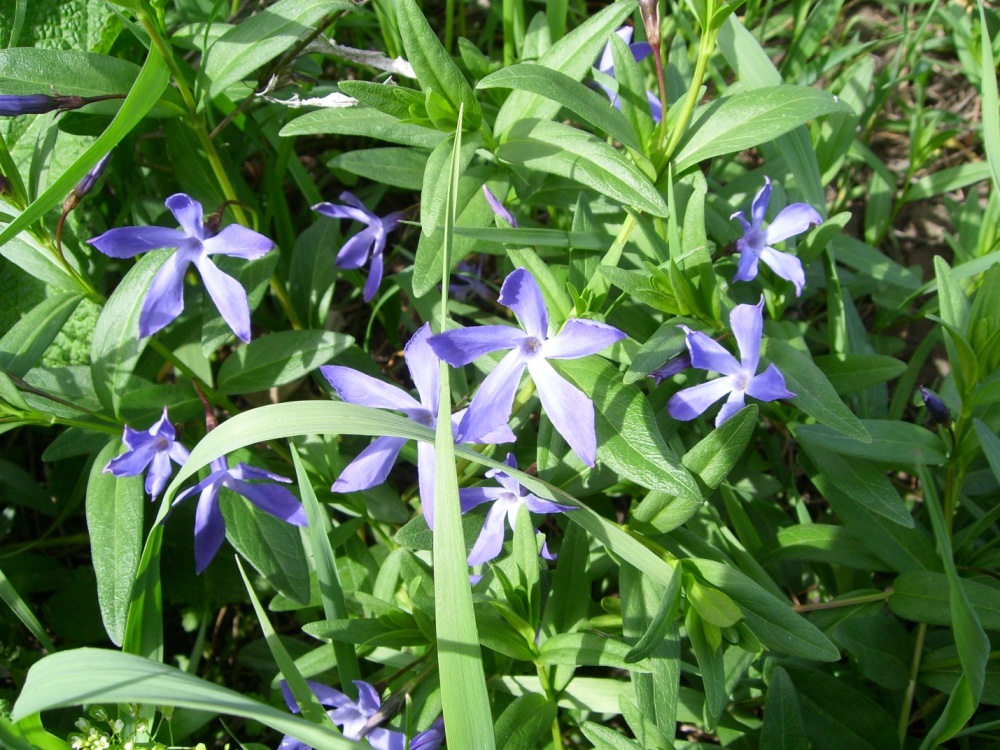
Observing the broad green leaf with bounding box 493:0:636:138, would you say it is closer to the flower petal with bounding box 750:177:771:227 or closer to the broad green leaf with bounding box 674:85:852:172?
the broad green leaf with bounding box 674:85:852:172

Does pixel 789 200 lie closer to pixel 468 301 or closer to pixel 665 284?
pixel 665 284

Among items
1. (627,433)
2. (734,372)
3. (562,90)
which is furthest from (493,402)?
(562,90)

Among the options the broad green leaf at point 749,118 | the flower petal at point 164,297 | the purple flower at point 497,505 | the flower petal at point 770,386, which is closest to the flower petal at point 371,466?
the purple flower at point 497,505

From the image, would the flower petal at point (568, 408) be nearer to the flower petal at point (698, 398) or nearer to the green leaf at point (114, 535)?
the flower petal at point (698, 398)

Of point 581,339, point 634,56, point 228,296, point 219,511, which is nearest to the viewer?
point 581,339

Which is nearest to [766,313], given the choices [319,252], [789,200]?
[789,200]

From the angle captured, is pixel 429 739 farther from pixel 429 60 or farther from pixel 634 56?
pixel 634 56

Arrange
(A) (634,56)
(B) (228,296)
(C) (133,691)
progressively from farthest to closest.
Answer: (A) (634,56), (B) (228,296), (C) (133,691)
